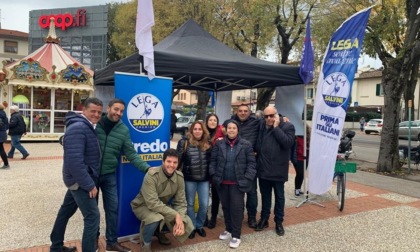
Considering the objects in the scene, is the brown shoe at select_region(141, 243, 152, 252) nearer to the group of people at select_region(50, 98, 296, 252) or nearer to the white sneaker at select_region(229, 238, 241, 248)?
the group of people at select_region(50, 98, 296, 252)

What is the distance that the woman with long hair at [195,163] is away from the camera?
442 centimetres

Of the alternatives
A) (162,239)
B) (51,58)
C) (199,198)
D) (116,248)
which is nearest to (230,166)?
(199,198)

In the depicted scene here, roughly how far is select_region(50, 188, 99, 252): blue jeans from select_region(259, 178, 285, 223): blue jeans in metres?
2.38

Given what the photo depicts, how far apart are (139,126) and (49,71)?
12.9 m

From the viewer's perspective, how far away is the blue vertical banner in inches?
215

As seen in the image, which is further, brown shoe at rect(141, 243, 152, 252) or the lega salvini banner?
the lega salvini banner

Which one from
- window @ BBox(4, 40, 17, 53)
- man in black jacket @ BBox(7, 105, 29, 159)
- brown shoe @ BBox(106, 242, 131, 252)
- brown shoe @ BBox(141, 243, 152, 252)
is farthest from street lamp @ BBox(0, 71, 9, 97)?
window @ BBox(4, 40, 17, 53)

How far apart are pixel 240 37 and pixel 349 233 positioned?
49.5 ft

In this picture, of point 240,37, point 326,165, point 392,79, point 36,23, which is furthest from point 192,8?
point 36,23

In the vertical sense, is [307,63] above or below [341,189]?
above

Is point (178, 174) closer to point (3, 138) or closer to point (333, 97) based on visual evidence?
point (333, 97)

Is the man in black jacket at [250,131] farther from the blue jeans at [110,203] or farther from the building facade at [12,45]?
the building facade at [12,45]

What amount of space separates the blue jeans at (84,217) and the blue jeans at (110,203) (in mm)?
339

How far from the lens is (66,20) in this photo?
3712 centimetres
